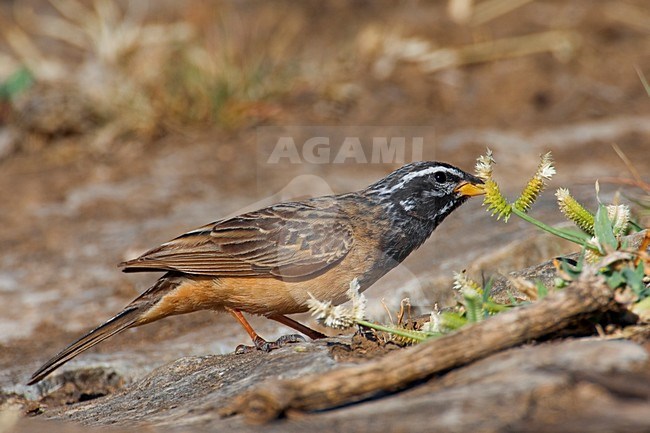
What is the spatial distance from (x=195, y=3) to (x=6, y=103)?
172 inches

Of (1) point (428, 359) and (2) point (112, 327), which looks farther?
(2) point (112, 327)

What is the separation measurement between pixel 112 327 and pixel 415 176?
2430mm

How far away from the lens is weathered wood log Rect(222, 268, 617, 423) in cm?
371

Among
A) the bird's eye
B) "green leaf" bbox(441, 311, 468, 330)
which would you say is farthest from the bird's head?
"green leaf" bbox(441, 311, 468, 330)

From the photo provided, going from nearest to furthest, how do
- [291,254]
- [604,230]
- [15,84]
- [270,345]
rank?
[604,230]
[270,345]
[291,254]
[15,84]

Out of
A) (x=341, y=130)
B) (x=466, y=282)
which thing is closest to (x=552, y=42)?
(x=341, y=130)

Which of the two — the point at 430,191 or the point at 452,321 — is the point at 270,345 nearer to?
the point at 452,321

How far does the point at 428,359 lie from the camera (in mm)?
3855

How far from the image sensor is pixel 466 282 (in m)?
4.68

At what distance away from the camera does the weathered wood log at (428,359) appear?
3711 millimetres

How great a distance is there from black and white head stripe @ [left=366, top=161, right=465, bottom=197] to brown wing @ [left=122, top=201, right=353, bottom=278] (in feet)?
1.31

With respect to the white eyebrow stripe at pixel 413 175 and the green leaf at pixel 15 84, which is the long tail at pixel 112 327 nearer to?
the white eyebrow stripe at pixel 413 175

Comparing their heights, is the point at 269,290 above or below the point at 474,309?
above

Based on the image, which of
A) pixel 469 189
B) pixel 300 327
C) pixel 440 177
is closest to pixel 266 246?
pixel 300 327
